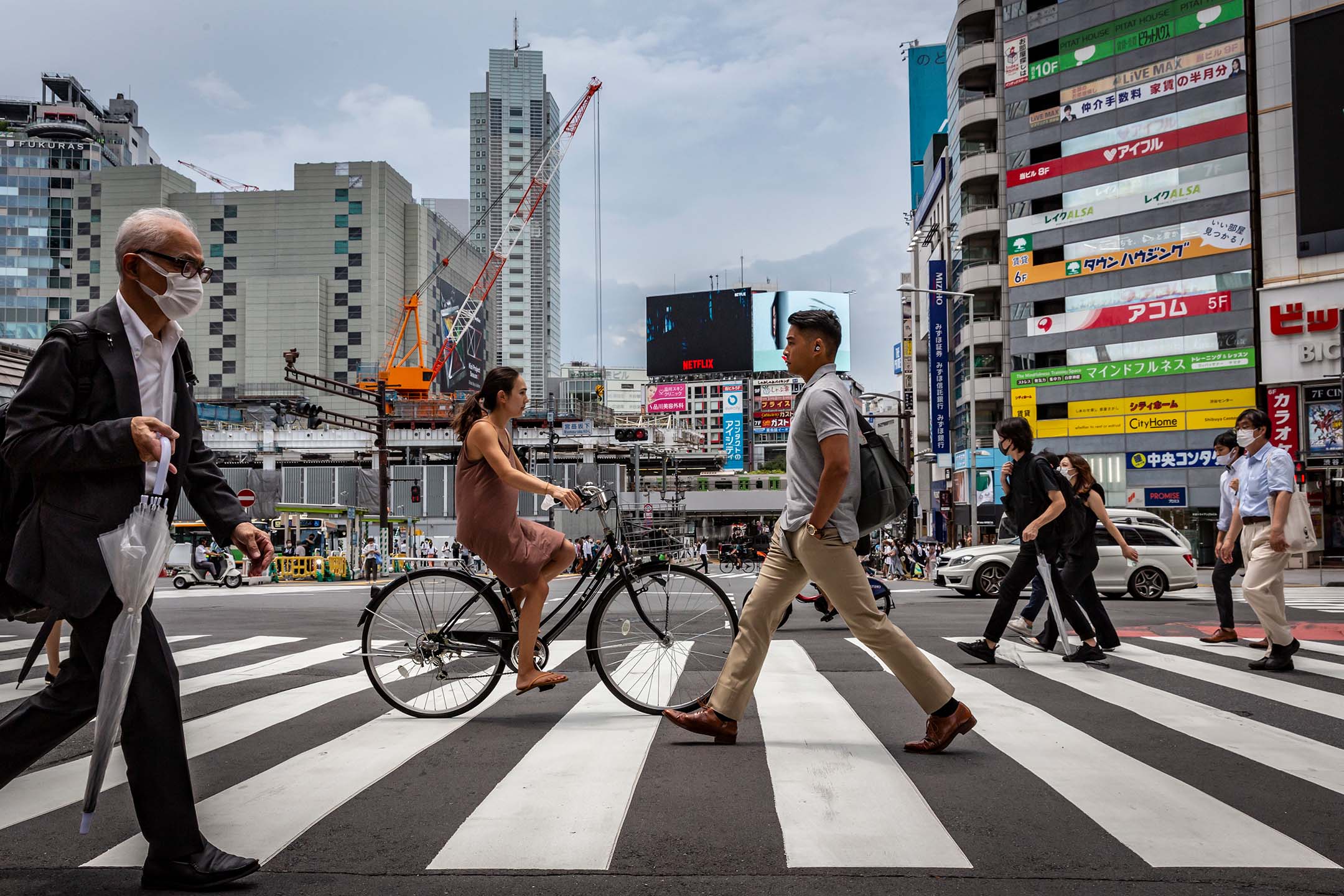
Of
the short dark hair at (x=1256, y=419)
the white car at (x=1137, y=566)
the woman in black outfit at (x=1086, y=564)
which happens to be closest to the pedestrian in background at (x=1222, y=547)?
the short dark hair at (x=1256, y=419)

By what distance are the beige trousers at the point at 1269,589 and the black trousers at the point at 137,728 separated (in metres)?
6.66

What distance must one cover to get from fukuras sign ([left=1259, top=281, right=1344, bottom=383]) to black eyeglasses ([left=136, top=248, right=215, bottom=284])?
39212 millimetres

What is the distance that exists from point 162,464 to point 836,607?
2.81 metres

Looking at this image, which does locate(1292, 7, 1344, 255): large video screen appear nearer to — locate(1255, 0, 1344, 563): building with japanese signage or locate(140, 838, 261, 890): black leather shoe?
locate(1255, 0, 1344, 563): building with japanese signage

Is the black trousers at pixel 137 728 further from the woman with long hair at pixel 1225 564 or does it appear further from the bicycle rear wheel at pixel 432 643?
the woman with long hair at pixel 1225 564

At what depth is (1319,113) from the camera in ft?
105

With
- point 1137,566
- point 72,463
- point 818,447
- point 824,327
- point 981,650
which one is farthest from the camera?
point 1137,566

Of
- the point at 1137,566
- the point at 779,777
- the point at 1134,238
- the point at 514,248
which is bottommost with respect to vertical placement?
the point at 1137,566

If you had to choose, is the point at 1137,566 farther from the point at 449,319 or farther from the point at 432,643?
the point at 449,319

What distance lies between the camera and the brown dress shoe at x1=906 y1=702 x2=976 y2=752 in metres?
4.13

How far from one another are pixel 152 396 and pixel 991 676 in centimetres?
548

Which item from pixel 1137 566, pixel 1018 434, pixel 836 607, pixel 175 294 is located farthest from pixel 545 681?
pixel 1137 566

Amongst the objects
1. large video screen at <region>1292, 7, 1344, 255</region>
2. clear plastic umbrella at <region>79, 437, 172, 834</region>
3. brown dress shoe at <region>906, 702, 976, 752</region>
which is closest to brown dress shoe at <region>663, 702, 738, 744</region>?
brown dress shoe at <region>906, 702, 976, 752</region>

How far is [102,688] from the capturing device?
257cm
